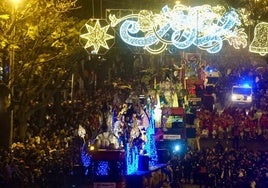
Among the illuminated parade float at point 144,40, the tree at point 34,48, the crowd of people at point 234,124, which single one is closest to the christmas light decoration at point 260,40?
the illuminated parade float at point 144,40

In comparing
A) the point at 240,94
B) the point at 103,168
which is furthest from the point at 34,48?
the point at 240,94

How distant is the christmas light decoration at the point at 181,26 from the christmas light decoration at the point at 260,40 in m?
0.74

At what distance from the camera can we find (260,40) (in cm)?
1911

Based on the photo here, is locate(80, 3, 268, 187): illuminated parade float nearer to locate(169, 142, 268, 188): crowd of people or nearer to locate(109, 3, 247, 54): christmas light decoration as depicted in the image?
locate(109, 3, 247, 54): christmas light decoration

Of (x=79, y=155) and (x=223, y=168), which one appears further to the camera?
(x=223, y=168)

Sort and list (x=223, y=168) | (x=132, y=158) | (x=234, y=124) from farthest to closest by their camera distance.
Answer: (x=234, y=124), (x=223, y=168), (x=132, y=158)

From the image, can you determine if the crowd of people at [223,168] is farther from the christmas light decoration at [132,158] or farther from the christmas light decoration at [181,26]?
the christmas light decoration at [181,26]

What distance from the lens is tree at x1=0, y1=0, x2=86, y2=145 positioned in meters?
18.2

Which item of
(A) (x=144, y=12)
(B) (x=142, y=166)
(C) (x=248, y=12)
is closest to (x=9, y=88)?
(A) (x=144, y=12)

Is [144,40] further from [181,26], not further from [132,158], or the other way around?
[132,158]

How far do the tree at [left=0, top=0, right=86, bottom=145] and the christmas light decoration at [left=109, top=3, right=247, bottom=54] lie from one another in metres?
2.14

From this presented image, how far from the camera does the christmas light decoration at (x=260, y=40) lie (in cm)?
1902

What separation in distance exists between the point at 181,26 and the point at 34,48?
15.4ft

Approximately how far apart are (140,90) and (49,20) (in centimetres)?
864
